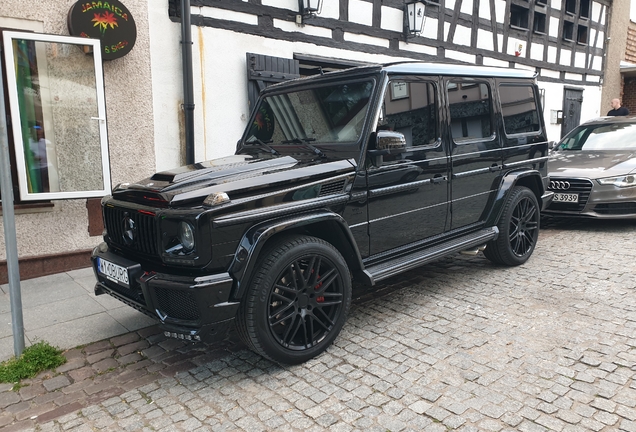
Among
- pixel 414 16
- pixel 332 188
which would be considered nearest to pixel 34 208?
pixel 332 188

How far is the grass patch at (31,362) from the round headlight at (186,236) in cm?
151

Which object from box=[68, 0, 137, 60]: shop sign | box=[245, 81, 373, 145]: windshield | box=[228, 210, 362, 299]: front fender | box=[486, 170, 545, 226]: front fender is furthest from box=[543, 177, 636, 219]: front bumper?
box=[68, 0, 137, 60]: shop sign

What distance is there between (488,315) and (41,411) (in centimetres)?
337

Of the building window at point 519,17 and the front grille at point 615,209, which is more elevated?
the building window at point 519,17

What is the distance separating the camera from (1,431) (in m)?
2.73

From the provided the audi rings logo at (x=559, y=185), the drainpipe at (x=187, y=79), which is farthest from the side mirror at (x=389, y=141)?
the audi rings logo at (x=559, y=185)

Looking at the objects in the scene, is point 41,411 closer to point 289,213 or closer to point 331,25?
point 289,213

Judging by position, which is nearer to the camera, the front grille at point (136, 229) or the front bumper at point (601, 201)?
the front grille at point (136, 229)

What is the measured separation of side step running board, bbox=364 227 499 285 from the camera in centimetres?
371

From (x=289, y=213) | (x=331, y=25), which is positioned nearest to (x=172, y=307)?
(x=289, y=213)

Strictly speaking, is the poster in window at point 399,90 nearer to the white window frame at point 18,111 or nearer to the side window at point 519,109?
the side window at point 519,109

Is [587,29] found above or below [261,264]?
above

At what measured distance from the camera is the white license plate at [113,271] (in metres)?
3.19

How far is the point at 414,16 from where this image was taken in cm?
942
